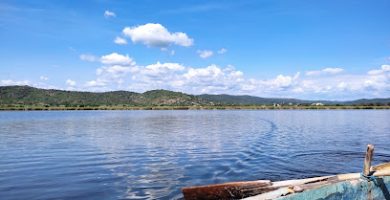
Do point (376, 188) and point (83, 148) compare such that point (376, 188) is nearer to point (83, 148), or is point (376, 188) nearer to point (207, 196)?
point (207, 196)

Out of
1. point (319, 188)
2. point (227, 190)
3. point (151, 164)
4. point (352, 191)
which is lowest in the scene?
point (151, 164)

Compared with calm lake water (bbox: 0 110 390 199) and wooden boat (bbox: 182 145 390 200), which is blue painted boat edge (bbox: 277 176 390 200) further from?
calm lake water (bbox: 0 110 390 199)

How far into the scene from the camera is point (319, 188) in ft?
27.3

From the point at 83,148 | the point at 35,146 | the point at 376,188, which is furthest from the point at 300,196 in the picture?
the point at 35,146

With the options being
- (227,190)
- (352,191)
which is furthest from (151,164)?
(352,191)

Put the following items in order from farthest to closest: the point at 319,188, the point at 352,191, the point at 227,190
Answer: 1. the point at 227,190
2. the point at 352,191
3. the point at 319,188

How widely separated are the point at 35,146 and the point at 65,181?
42.4 feet

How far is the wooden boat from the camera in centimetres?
852

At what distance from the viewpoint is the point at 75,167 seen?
18500 mm

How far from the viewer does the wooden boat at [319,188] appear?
8.52m

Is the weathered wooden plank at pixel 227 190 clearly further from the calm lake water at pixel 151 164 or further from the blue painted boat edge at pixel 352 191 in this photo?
the calm lake water at pixel 151 164

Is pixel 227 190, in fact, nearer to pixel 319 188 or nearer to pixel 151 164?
pixel 319 188

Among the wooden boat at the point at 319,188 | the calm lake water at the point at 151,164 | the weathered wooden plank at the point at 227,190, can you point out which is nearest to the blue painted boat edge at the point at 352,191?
the wooden boat at the point at 319,188

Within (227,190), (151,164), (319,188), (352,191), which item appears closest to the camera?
(319,188)
